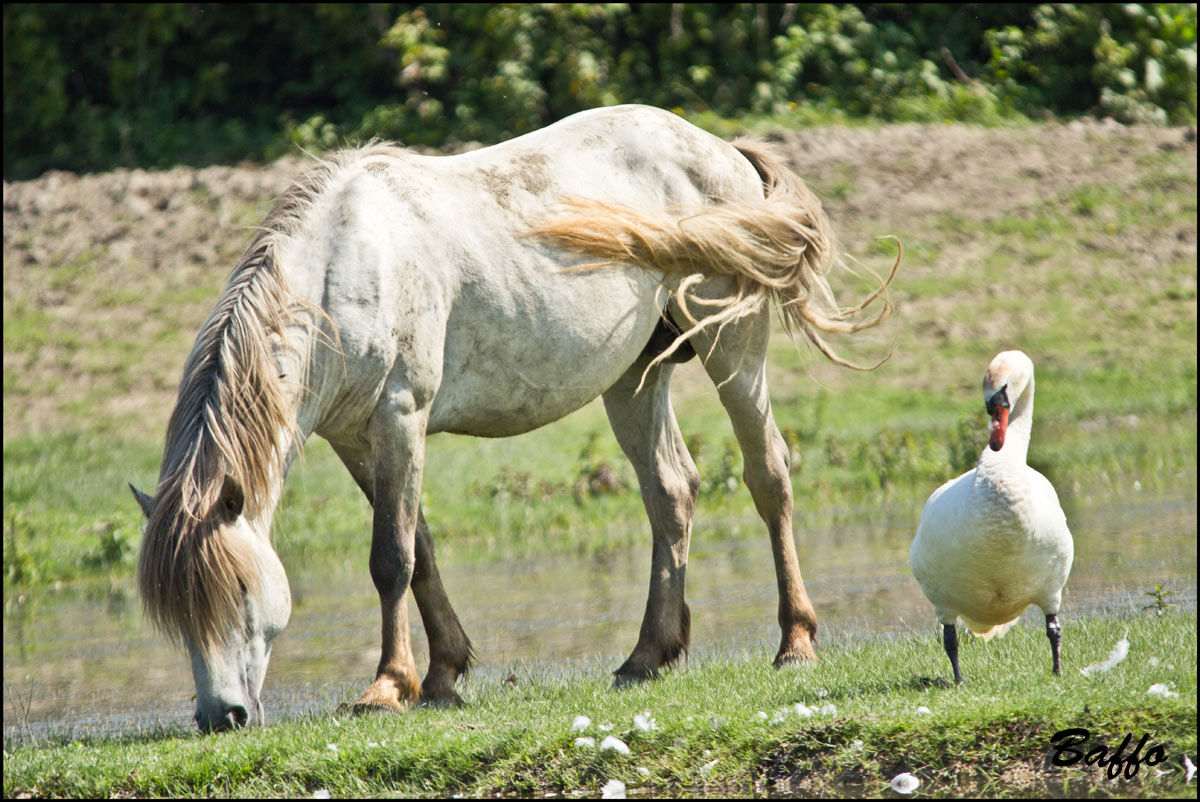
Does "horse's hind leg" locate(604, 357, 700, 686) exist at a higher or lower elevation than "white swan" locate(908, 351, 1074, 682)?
lower

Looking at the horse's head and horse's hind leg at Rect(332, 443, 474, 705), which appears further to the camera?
horse's hind leg at Rect(332, 443, 474, 705)

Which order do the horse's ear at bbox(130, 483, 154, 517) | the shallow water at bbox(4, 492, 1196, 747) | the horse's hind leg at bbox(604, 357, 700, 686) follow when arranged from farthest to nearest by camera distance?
the shallow water at bbox(4, 492, 1196, 747) → the horse's hind leg at bbox(604, 357, 700, 686) → the horse's ear at bbox(130, 483, 154, 517)

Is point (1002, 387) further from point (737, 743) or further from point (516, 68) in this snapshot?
point (516, 68)

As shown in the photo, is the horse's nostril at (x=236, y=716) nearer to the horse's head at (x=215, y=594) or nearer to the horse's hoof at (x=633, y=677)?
the horse's head at (x=215, y=594)

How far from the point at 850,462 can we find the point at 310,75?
12200mm

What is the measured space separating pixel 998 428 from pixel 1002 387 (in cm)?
18

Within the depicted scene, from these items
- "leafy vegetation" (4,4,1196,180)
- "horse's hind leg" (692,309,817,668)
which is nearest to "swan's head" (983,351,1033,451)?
"horse's hind leg" (692,309,817,668)

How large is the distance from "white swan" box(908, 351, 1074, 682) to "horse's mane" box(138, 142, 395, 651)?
2.22m

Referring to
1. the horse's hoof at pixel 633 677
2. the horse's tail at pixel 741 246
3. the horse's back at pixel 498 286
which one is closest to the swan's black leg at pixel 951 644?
the horse's hoof at pixel 633 677

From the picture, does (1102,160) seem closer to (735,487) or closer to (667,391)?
(735,487)

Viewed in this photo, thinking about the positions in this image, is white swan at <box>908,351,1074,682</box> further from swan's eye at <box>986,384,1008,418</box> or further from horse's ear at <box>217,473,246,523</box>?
horse's ear at <box>217,473,246,523</box>

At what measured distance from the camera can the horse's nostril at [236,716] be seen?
4.47 metres

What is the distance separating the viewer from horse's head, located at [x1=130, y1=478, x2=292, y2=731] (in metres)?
4.35

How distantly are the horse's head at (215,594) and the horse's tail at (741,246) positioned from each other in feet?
5.81
